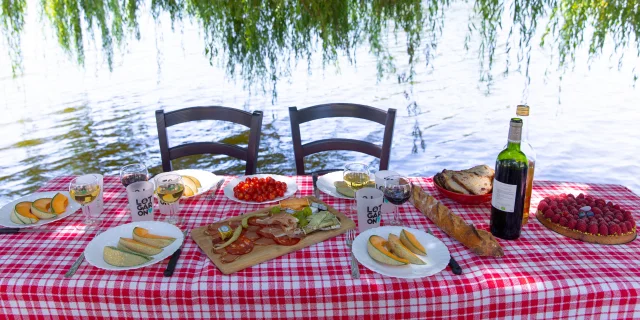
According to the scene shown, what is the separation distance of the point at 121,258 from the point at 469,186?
41.2 inches

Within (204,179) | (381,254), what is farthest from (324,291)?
(204,179)

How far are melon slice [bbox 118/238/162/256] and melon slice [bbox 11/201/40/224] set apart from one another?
1.22 feet

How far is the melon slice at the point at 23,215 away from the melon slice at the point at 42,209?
0.04 feet

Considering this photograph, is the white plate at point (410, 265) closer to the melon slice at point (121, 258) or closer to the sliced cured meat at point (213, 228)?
the sliced cured meat at point (213, 228)

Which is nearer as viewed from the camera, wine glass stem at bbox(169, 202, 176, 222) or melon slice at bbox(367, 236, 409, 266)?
melon slice at bbox(367, 236, 409, 266)

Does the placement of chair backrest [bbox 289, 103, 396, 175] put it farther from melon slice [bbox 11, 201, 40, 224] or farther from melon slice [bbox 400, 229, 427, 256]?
melon slice [bbox 11, 201, 40, 224]

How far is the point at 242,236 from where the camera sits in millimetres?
1416

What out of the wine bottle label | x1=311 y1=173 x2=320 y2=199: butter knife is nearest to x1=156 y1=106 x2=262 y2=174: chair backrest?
x1=311 y1=173 x2=320 y2=199: butter knife

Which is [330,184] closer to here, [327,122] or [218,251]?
[218,251]

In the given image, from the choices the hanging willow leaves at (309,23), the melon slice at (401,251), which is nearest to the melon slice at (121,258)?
the melon slice at (401,251)

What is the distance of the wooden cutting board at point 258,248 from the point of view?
4.15 ft

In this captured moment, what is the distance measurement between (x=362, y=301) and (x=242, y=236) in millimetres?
411

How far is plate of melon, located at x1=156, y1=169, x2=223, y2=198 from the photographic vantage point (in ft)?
5.68

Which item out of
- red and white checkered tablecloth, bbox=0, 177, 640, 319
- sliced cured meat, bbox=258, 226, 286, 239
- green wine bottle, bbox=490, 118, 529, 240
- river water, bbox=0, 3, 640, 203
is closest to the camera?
red and white checkered tablecloth, bbox=0, 177, 640, 319
